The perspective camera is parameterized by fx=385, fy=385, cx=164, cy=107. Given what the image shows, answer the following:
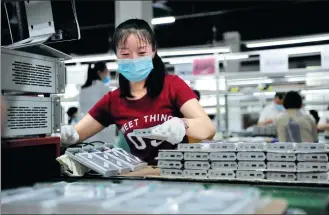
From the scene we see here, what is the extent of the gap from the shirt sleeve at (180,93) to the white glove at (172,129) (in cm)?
43

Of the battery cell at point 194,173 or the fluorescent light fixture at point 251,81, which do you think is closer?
the battery cell at point 194,173

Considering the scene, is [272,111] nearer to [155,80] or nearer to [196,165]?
[155,80]

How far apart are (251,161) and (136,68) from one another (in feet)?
3.41

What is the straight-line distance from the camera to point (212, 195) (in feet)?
3.55

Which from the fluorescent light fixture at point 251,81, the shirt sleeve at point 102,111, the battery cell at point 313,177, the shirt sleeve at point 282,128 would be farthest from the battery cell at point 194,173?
the fluorescent light fixture at point 251,81

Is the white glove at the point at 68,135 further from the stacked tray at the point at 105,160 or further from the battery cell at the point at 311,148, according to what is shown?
the battery cell at the point at 311,148

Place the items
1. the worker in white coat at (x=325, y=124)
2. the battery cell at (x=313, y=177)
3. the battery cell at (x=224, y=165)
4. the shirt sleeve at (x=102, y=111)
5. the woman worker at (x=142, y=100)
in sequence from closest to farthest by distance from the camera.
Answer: the battery cell at (x=313, y=177) → the battery cell at (x=224, y=165) → the woman worker at (x=142, y=100) → the shirt sleeve at (x=102, y=111) → the worker in white coat at (x=325, y=124)

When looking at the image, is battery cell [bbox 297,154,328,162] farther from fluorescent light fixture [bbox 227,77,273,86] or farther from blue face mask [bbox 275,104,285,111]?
blue face mask [bbox 275,104,285,111]

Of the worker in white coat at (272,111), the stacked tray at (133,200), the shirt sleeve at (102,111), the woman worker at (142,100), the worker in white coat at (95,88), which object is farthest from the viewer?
the worker in white coat at (272,111)

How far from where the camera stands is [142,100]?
2.43 metres

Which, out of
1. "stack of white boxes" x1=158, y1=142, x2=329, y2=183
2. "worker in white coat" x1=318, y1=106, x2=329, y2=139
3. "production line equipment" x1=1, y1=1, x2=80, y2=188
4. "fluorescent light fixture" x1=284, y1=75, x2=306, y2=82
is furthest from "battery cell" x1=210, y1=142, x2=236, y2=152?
"worker in white coat" x1=318, y1=106, x2=329, y2=139

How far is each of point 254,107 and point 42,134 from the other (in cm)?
707

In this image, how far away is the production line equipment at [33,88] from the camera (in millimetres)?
1564

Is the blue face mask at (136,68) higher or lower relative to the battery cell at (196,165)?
higher
